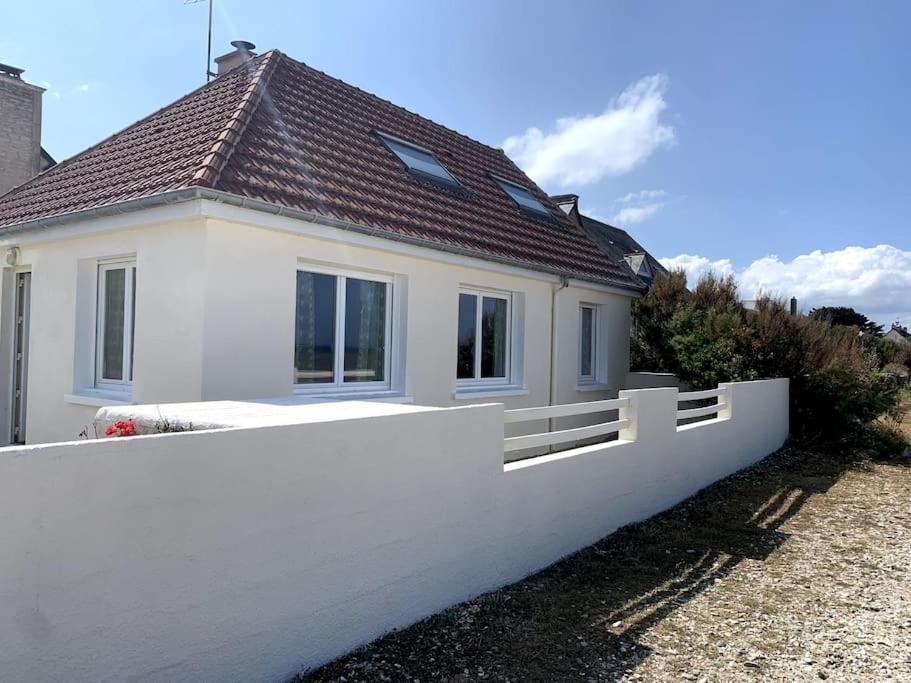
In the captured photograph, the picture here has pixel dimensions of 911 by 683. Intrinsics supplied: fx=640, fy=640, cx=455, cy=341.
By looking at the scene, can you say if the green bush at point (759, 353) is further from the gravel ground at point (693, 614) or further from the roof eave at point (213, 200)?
the roof eave at point (213, 200)

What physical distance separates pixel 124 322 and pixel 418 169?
5.22 m

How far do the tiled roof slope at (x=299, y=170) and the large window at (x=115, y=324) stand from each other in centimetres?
81

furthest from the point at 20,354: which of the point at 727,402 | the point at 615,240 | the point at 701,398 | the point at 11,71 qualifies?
the point at 615,240

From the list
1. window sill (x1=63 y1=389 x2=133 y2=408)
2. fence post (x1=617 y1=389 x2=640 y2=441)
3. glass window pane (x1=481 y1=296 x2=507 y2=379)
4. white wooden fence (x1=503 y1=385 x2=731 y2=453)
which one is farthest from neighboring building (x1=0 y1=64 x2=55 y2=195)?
fence post (x1=617 y1=389 x2=640 y2=441)

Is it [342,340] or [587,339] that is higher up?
[587,339]

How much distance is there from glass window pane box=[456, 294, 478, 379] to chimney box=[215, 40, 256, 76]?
636 centimetres

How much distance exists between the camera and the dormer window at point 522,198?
13.1m

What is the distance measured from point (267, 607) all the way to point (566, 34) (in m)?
12.9

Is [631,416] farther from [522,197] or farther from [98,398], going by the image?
[522,197]

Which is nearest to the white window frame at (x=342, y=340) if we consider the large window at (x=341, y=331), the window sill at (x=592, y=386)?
the large window at (x=341, y=331)

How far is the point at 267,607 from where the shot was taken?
137 inches

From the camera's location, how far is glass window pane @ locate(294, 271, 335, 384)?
23.8ft

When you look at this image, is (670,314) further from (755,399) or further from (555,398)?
(555,398)

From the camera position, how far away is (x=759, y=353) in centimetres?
1300
